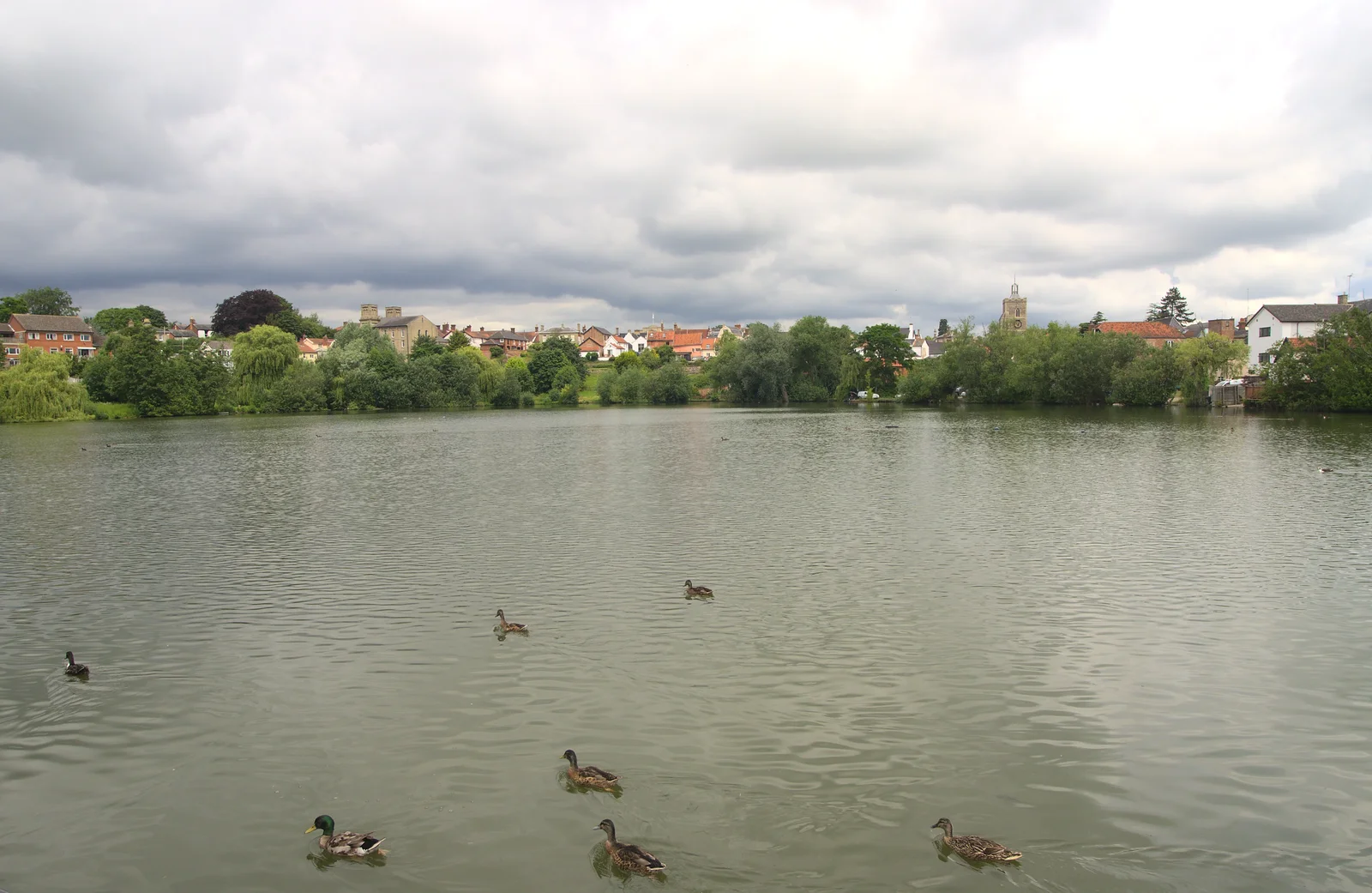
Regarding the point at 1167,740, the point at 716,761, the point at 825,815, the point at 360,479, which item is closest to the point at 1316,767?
the point at 1167,740

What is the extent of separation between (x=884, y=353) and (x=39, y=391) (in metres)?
106

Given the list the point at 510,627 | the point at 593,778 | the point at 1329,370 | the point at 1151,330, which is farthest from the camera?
the point at 1151,330

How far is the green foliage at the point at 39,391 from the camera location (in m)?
85.0

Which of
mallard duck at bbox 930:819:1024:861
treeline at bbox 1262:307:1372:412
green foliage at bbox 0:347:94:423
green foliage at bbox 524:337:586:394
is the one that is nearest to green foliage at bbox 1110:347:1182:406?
treeline at bbox 1262:307:1372:412

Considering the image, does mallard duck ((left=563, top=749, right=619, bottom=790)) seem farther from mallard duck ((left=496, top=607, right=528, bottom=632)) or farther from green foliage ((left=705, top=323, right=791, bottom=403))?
green foliage ((left=705, top=323, right=791, bottom=403))

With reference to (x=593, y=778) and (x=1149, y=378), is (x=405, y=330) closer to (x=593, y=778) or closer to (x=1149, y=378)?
(x=1149, y=378)

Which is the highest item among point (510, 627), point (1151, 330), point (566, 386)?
point (1151, 330)

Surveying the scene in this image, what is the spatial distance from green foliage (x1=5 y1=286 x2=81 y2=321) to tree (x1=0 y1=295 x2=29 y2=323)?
208cm

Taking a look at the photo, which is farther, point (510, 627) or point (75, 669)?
point (510, 627)

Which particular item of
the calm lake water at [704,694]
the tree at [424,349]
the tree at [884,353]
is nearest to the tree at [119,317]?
the tree at [424,349]

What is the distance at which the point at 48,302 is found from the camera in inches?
6668

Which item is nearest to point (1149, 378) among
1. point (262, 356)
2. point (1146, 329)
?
point (1146, 329)

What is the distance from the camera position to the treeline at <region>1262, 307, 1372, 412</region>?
230 feet

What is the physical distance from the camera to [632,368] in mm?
142875
